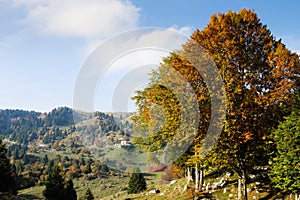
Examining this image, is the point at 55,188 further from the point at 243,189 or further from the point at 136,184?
the point at 243,189

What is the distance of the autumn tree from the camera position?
2134 centimetres

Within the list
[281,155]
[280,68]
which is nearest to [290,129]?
[281,155]

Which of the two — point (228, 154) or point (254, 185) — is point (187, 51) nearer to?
point (228, 154)

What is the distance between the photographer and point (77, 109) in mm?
20078

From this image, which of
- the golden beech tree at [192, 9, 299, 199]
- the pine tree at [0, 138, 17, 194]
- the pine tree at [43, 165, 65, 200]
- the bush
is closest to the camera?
the golden beech tree at [192, 9, 299, 199]

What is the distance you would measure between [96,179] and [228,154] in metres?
165

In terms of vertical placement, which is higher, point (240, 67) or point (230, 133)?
point (240, 67)

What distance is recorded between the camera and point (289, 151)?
2175 centimetres

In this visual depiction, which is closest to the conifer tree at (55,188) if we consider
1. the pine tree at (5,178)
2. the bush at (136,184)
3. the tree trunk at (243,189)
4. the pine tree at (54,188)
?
the pine tree at (54,188)

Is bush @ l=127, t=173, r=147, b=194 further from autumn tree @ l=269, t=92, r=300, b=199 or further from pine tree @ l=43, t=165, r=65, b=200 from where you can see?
autumn tree @ l=269, t=92, r=300, b=199

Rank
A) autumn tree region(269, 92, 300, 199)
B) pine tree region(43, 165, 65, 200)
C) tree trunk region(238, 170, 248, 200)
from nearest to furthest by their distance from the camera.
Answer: autumn tree region(269, 92, 300, 199)
tree trunk region(238, 170, 248, 200)
pine tree region(43, 165, 65, 200)

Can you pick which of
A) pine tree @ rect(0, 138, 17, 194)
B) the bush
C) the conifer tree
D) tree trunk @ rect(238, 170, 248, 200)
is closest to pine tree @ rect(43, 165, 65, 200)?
the conifer tree

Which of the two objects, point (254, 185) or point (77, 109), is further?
point (254, 185)

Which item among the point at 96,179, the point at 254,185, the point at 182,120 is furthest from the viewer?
the point at 96,179
